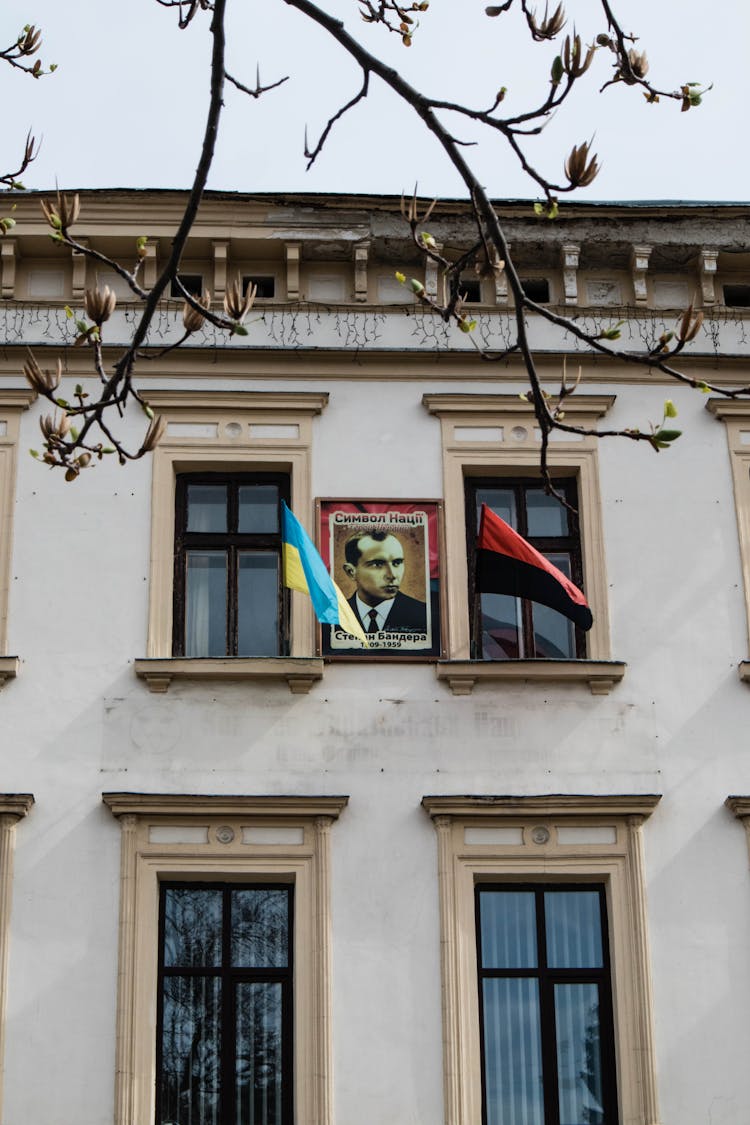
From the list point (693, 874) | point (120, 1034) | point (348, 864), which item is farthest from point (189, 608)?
A: point (693, 874)

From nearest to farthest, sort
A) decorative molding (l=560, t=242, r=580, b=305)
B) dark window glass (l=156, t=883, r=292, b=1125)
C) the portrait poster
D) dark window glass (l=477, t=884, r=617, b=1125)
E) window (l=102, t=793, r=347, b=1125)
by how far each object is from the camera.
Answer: window (l=102, t=793, r=347, b=1125)
dark window glass (l=156, t=883, r=292, b=1125)
dark window glass (l=477, t=884, r=617, b=1125)
the portrait poster
decorative molding (l=560, t=242, r=580, b=305)

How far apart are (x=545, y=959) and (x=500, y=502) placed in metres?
3.83

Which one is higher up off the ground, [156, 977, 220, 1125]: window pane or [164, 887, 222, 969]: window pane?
[164, 887, 222, 969]: window pane

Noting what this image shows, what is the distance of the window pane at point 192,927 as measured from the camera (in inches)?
590

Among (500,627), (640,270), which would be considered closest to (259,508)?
(500,627)

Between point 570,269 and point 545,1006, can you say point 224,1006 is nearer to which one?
point 545,1006

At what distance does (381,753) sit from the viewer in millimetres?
15445

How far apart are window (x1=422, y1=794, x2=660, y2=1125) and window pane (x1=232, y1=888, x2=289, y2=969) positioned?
1224mm

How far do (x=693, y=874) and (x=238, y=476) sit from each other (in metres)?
4.89

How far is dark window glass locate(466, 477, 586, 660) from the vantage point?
16141 millimetres

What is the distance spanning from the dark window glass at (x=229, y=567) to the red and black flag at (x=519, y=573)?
1676 mm

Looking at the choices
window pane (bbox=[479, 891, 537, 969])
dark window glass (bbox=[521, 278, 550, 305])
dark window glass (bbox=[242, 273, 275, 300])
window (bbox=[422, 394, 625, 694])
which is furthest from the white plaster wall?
dark window glass (bbox=[521, 278, 550, 305])

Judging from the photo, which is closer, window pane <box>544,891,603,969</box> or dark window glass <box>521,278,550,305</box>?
window pane <box>544,891,603,969</box>

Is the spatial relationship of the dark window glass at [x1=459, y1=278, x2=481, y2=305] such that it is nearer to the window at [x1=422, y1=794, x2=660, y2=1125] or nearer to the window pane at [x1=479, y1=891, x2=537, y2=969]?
the window at [x1=422, y1=794, x2=660, y2=1125]
